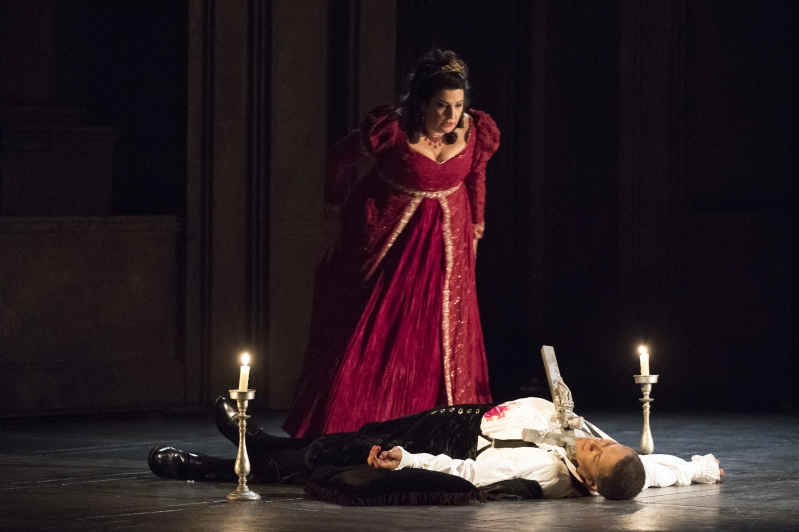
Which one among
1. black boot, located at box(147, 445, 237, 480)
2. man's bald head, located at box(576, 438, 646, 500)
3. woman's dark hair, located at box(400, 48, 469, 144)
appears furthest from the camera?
woman's dark hair, located at box(400, 48, 469, 144)

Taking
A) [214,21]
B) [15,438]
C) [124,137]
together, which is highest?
[214,21]

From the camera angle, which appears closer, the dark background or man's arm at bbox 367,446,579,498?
man's arm at bbox 367,446,579,498

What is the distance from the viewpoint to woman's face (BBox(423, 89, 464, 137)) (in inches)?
262

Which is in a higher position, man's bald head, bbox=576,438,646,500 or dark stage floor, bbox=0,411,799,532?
man's bald head, bbox=576,438,646,500

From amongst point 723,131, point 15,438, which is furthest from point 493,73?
point 15,438

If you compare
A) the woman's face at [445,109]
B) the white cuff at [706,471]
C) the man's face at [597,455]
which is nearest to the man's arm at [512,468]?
the man's face at [597,455]

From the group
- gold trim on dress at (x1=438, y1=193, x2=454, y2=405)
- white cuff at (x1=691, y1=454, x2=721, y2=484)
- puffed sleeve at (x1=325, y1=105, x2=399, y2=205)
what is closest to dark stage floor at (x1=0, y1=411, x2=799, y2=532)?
white cuff at (x1=691, y1=454, x2=721, y2=484)

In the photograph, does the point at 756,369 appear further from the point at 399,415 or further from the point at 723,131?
the point at 399,415

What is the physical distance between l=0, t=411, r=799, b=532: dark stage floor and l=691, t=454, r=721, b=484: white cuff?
0.05 meters

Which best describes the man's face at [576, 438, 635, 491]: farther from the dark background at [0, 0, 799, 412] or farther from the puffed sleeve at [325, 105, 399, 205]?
the dark background at [0, 0, 799, 412]

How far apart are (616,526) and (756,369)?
18.6ft

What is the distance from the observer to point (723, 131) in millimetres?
10570

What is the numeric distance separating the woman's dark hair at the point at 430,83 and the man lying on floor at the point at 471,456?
4.25ft

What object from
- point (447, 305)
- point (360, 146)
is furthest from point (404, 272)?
point (360, 146)
